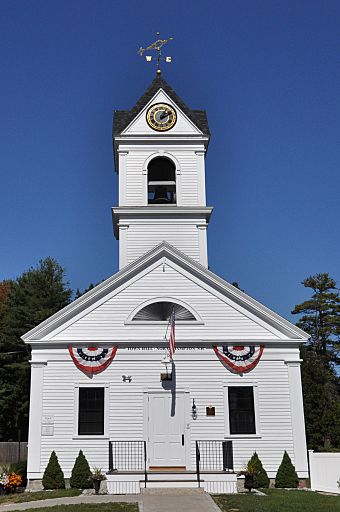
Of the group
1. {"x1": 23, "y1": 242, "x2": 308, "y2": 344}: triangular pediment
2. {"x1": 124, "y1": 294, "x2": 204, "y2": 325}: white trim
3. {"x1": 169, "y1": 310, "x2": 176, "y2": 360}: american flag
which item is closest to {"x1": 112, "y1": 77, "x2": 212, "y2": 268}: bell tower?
{"x1": 23, "y1": 242, "x2": 308, "y2": 344}: triangular pediment

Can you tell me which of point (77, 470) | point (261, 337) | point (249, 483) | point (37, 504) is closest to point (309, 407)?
point (261, 337)

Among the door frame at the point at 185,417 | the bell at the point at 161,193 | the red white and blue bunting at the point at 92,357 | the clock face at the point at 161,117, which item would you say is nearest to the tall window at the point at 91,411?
the red white and blue bunting at the point at 92,357

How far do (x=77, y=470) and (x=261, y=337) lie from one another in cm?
694

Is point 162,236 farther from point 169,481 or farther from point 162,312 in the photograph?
point 169,481

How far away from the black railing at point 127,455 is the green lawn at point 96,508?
393 centimetres

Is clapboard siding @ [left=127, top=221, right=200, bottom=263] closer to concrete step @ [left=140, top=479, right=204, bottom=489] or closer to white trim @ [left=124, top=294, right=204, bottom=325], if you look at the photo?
white trim @ [left=124, top=294, right=204, bottom=325]

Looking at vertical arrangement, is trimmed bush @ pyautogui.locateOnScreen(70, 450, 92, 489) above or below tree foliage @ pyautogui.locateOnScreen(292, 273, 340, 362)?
below

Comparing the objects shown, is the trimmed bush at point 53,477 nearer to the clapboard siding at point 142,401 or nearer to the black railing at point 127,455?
the clapboard siding at point 142,401

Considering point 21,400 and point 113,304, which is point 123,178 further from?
point 21,400

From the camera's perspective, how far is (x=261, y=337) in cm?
1886

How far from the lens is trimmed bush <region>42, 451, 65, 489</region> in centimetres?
1694

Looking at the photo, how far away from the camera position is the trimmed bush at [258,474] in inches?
667

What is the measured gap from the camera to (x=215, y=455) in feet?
58.0

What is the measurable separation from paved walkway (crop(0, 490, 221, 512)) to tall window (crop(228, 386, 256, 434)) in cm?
349
